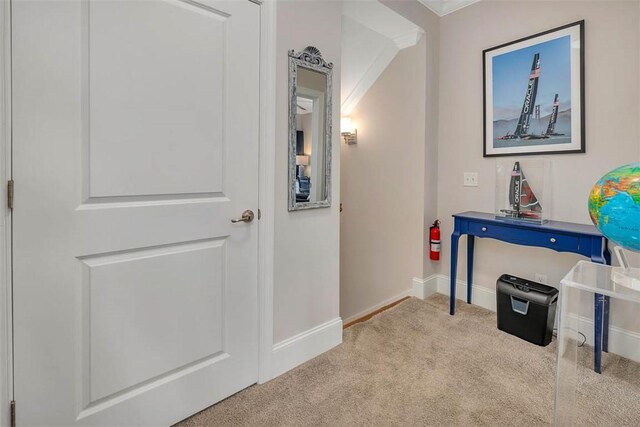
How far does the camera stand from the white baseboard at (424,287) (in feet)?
9.49

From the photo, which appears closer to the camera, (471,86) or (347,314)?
(471,86)

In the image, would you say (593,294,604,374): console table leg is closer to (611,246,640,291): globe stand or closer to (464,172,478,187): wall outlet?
(611,246,640,291): globe stand

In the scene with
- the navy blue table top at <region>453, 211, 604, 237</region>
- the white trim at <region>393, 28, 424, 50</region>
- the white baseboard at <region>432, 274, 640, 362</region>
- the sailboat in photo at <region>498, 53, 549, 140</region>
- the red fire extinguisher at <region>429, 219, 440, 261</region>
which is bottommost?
the white baseboard at <region>432, 274, 640, 362</region>

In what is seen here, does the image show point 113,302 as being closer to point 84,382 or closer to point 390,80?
point 84,382

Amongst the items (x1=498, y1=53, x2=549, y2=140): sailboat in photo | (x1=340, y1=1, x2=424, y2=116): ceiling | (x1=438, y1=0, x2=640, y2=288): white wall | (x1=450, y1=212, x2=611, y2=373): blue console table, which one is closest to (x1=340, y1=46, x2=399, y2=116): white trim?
(x1=340, y1=1, x2=424, y2=116): ceiling

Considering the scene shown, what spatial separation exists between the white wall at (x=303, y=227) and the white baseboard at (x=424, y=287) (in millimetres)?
1068

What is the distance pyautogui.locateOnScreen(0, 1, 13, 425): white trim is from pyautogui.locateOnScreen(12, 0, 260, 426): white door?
0.02m

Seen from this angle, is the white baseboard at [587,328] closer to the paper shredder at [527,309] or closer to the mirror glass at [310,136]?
the paper shredder at [527,309]

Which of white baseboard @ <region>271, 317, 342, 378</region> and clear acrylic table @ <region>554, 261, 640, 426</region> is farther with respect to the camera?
white baseboard @ <region>271, 317, 342, 378</region>

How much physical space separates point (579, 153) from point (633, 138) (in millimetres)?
266

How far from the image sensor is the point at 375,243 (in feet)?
11.2

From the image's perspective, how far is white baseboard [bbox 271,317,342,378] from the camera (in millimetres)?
1816

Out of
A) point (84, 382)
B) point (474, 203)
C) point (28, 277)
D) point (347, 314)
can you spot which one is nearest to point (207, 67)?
point (28, 277)

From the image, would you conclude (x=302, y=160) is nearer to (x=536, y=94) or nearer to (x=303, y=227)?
(x=303, y=227)
